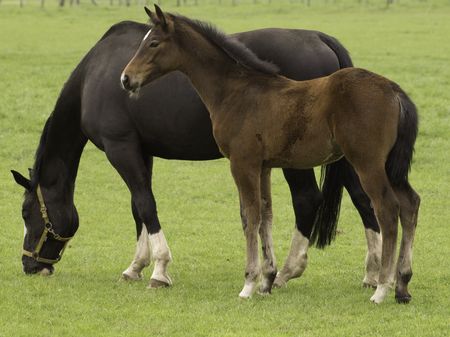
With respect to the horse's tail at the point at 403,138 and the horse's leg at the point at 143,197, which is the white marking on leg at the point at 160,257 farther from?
the horse's tail at the point at 403,138

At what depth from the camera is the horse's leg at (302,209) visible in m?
9.20

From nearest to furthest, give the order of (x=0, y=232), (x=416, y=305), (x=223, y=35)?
(x=416, y=305) < (x=223, y=35) < (x=0, y=232)

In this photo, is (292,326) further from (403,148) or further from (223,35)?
(223,35)

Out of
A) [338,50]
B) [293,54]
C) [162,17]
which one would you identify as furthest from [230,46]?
[338,50]

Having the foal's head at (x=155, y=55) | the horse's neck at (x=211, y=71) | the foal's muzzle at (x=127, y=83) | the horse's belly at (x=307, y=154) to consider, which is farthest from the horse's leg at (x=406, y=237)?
the foal's muzzle at (x=127, y=83)

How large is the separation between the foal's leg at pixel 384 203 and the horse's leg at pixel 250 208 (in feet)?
3.07

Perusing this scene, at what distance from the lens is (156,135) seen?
931 centimetres

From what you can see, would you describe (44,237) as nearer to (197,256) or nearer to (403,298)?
(197,256)

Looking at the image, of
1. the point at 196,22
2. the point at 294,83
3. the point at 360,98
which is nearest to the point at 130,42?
the point at 196,22

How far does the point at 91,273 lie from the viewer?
32.4 ft

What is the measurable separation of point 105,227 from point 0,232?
4.23 feet

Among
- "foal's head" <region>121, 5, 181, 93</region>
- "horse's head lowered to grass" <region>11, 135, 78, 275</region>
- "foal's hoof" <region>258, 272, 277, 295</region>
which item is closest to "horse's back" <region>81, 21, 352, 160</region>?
"horse's head lowered to grass" <region>11, 135, 78, 275</region>

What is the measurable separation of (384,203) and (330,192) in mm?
1735

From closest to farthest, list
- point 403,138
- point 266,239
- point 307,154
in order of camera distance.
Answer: point 403,138 < point 307,154 < point 266,239
